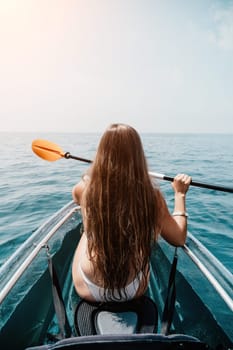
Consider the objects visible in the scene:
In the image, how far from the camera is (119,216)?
1.37 meters

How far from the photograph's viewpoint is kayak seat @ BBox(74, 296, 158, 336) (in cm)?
142

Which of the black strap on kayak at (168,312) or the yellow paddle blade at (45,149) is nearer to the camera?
the black strap on kayak at (168,312)

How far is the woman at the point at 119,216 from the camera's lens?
138 centimetres

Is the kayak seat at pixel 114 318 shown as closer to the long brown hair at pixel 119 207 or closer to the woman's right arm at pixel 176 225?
the long brown hair at pixel 119 207

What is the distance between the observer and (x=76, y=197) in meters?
1.74

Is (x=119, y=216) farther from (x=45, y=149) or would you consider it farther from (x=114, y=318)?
(x=45, y=149)

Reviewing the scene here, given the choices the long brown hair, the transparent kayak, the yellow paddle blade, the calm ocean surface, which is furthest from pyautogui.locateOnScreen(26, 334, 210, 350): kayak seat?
the yellow paddle blade

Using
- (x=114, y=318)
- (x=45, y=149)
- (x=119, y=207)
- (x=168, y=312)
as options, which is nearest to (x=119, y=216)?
(x=119, y=207)

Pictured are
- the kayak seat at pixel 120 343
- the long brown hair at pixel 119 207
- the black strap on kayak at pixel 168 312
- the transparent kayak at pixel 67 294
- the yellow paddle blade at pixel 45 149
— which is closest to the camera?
the kayak seat at pixel 120 343

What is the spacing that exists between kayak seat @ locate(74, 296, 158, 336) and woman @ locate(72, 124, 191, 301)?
0.22 feet

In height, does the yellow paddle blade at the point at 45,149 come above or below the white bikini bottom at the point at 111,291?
above

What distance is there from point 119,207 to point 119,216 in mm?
48

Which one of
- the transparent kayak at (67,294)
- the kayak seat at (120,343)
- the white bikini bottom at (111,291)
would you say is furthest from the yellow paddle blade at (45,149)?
the kayak seat at (120,343)

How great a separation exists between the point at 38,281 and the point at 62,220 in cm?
78
